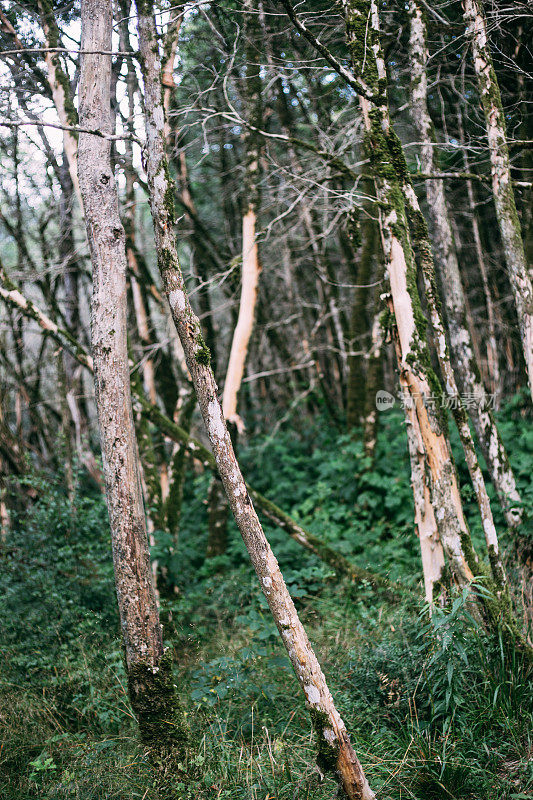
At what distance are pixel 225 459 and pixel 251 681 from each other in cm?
212

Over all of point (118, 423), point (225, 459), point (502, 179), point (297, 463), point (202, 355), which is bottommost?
point (297, 463)

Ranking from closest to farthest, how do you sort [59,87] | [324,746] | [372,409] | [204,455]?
[324,746], [59,87], [204,455], [372,409]

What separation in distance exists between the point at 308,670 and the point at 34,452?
382 inches

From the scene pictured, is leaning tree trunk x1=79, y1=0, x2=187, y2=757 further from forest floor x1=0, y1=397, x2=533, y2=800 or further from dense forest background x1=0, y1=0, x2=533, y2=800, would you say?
forest floor x1=0, y1=397, x2=533, y2=800

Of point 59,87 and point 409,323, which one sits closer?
point 409,323

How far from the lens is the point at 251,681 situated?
14.4 feet

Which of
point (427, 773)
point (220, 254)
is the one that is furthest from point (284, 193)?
point (427, 773)

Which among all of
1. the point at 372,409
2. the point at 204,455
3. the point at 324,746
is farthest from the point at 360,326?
the point at 324,746

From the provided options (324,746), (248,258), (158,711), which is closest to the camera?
(324,746)

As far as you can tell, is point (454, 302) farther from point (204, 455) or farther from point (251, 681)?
point (251, 681)

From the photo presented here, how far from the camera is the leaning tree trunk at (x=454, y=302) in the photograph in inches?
216

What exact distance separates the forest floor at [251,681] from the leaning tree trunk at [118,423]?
353mm

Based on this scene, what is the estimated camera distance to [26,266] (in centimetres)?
965

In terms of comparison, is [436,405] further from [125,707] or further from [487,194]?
[487,194]
